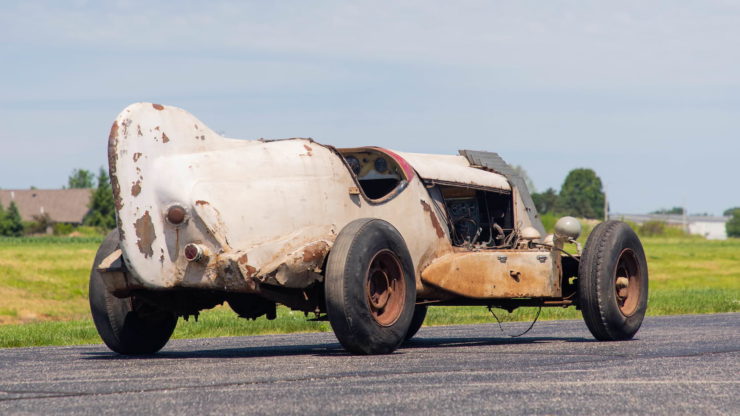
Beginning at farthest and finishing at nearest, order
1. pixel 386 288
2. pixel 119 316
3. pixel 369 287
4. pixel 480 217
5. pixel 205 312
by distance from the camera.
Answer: pixel 205 312
pixel 480 217
pixel 119 316
pixel 386 288
pixel 369 287

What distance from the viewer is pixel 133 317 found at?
10.6 m

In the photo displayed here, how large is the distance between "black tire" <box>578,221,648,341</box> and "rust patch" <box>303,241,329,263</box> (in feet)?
10.1

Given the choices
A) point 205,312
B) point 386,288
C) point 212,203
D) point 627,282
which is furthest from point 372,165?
point 205,312

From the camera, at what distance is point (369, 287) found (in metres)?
9.77

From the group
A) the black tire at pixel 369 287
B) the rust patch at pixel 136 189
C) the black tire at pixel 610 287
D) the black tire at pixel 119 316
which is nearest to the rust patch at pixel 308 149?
the black tire at pixel 369 287

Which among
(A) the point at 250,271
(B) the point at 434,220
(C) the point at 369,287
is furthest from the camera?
(B) the point at 434,220

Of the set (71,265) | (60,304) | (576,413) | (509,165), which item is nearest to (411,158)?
(509,165)

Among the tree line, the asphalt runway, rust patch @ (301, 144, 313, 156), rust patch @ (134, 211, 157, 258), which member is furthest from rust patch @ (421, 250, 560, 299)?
the tree line

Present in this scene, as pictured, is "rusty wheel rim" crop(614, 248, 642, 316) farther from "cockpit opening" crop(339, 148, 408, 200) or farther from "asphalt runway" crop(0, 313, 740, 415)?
"cockpit opening" crop(339, 148, 408, 200)

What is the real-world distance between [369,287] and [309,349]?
5.81 ft

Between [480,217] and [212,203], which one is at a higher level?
[212,203]

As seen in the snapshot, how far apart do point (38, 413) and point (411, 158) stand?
6.00 metres

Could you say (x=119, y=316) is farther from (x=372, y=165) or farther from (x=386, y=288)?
(x=372, y=165)

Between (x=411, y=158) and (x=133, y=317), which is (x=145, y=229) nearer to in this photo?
(x=133, y=317)
